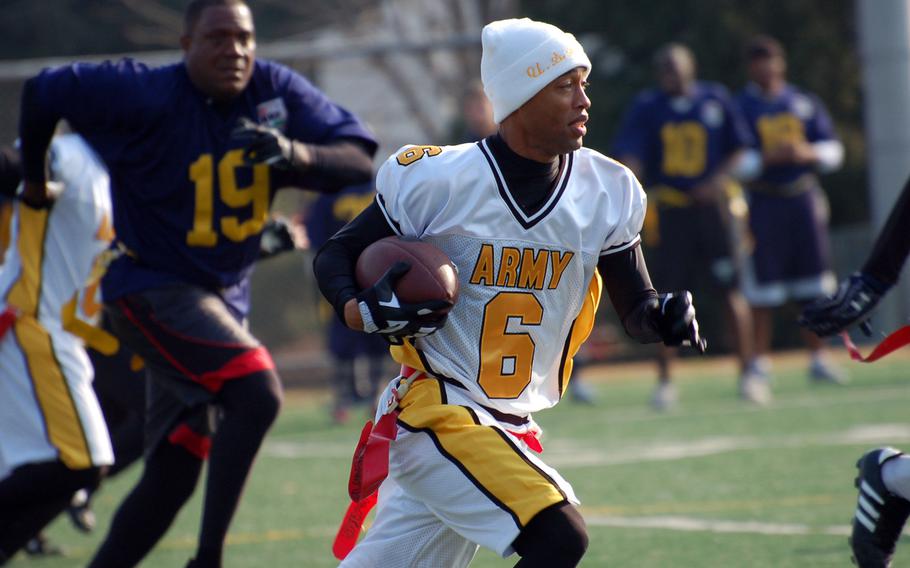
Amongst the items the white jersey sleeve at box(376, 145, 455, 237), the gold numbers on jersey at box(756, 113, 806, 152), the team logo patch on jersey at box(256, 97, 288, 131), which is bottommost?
the gold numbers on jersey at box(756, 113, 806, 152)

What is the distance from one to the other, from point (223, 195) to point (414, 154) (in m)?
1.35

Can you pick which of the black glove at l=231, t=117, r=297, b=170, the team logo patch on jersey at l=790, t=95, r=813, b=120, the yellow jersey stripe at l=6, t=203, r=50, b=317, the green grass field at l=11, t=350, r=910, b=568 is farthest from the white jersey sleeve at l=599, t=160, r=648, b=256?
the team logo patch on jersey at l=790, t=95, r=813, b=120

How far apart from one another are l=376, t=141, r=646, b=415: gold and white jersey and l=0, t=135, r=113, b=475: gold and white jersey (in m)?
1.92

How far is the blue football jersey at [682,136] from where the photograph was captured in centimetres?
1053

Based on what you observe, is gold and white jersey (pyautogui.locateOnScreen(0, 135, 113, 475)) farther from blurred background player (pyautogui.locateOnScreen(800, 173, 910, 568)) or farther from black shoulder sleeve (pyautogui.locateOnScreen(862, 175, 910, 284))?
black shoulder sleeve (pyautogui.locateOnScreen(862, 175, 910, 284))

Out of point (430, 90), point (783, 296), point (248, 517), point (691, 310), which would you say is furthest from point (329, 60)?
point (691, 310)

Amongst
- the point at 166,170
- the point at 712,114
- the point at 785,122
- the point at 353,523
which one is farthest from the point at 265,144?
the point at 785,122

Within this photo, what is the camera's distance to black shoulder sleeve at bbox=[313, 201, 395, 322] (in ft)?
12.1

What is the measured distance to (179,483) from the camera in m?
4.87

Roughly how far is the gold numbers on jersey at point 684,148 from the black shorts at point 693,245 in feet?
0.92

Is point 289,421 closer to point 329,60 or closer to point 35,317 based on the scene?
point 329,60

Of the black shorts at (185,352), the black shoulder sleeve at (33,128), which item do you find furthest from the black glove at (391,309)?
the black shoulder sleeve at (33,128)

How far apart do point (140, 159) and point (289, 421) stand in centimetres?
638

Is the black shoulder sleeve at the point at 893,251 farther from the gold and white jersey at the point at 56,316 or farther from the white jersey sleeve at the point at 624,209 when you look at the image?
the gold and white jersey at the point at 56,316
